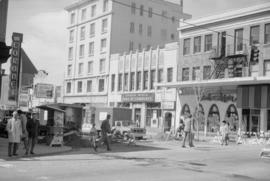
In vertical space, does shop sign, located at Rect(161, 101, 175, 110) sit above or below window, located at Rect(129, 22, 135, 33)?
below

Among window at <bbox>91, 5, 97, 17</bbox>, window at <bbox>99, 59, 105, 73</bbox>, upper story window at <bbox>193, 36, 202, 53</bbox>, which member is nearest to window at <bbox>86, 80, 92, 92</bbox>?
window at <bbox>99, 59, 105, 73</bbox>

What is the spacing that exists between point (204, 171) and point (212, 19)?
29.5m

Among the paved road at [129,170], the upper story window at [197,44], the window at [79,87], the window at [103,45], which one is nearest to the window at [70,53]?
the window at [79,87]

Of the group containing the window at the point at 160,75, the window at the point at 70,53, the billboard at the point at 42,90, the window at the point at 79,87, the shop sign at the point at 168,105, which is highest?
the window at the point at 70,53

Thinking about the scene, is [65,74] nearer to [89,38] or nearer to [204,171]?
[89,38]

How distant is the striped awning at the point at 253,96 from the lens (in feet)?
117

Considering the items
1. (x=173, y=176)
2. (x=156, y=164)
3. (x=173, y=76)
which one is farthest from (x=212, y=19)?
(x=173, y=176)

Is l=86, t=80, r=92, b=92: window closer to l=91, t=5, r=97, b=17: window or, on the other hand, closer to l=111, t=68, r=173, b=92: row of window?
l=111, t=68, r=173, b=92: row of window

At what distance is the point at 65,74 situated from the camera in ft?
222

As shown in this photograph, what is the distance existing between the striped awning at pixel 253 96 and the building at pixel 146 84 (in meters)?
9.34

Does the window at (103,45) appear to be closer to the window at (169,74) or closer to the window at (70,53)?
the window at (70,53)

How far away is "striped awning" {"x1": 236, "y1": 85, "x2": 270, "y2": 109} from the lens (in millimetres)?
35691

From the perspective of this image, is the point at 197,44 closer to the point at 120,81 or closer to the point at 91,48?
the point at 120,81

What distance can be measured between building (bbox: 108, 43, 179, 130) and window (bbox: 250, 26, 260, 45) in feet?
31.7
